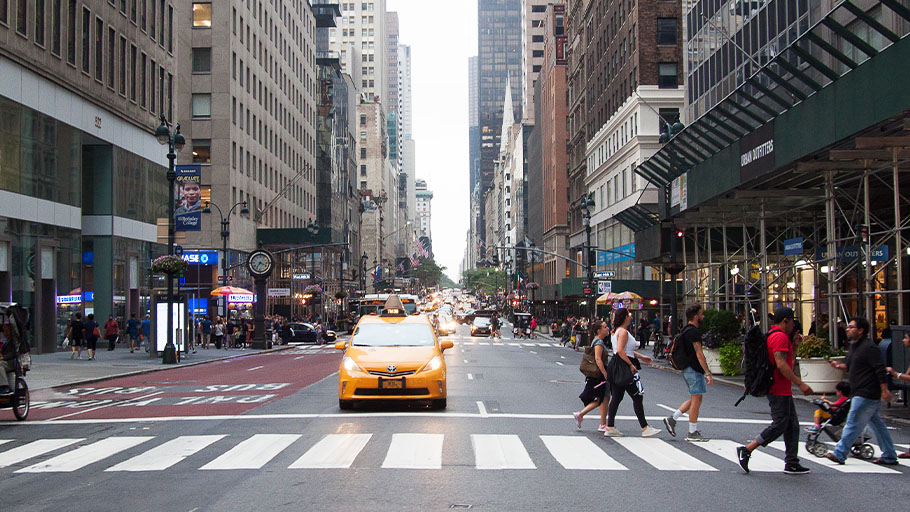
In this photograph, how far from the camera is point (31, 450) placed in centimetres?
1186

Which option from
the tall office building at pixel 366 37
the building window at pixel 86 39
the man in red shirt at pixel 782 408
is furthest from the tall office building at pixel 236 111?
the tall office building at pixel 366 37

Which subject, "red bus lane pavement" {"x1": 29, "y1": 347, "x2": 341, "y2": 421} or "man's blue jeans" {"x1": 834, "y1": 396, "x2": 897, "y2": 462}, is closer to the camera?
"man's blue jeans" {"x1": 834, "y1": 396, "x2": 897, "y2": 462}

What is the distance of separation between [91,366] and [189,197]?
36.6 feet

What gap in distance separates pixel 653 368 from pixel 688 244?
1035cm

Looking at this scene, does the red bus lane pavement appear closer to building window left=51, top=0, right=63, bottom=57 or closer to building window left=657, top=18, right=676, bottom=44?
building window left=51, top=0, right=63, bottom=57

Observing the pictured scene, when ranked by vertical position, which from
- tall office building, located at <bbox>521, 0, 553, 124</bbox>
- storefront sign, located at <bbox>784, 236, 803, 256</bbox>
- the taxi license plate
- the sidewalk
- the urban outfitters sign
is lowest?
the sidewalk

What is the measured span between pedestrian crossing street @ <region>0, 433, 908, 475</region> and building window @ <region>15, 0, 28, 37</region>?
84.5 feet

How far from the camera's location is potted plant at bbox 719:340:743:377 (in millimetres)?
25938

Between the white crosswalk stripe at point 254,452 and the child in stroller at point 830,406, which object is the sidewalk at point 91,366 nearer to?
the white crosswalk stripe at point 254,452

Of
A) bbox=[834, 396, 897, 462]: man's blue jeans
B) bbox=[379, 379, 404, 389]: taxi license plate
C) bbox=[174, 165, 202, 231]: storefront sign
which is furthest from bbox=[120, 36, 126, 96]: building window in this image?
bbox=[834, 396, 897, 462]: man's blue jeans

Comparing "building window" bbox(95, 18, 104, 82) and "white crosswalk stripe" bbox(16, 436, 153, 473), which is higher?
"building window" bbox(95, 18, 104, 82)

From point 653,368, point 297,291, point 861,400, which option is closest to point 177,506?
point 861,400

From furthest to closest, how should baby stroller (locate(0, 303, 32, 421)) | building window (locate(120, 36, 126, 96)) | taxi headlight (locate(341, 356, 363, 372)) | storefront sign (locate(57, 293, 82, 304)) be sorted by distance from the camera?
1. building window (locate(120, 36, 126, 96))
2. storefront sign (locate(57, 293, 82, 304))
3. taxi headlight (locate(341, 356, 363, 372))
4. baby stroller (locate(0, 303, 32, 421))

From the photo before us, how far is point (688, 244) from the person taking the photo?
1649 inches
